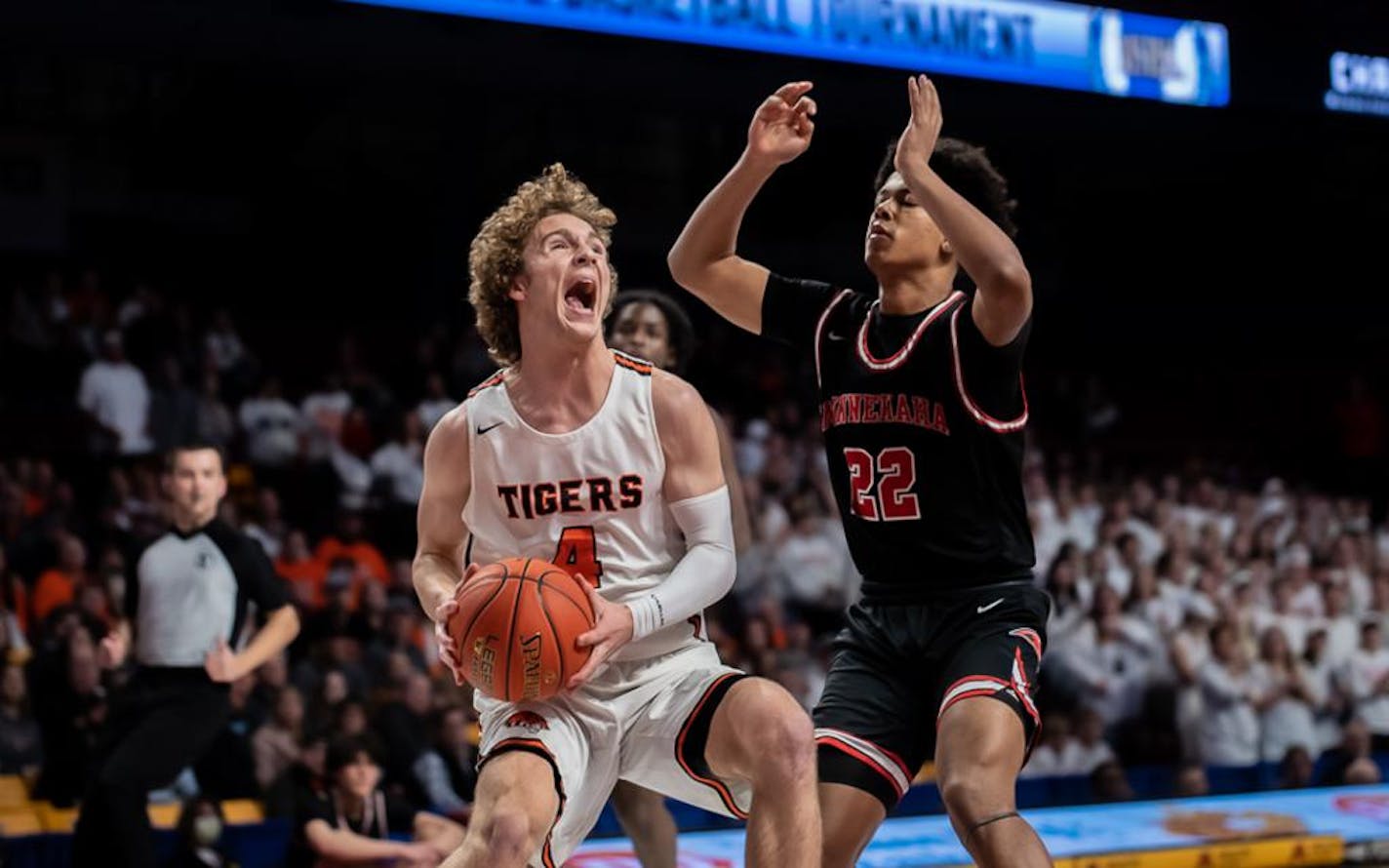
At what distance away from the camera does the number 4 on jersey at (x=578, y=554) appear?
3.93 meters

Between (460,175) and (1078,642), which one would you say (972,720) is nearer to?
(1078,642)

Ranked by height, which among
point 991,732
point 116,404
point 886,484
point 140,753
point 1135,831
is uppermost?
point 116,404

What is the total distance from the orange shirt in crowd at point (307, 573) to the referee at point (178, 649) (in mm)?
3212

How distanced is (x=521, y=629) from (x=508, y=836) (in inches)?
16.4

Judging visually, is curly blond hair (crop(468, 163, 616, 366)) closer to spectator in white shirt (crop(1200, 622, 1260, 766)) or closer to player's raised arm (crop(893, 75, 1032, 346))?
player's raised arm (crop(893, 75, 1032, 346))

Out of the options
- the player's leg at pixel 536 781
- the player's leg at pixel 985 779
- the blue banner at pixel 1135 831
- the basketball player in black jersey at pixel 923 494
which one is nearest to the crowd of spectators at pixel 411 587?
the blue banner at pixel 1135 831

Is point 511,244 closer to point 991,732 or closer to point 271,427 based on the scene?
point 991,732

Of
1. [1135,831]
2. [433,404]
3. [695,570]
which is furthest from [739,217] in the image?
[433,404]

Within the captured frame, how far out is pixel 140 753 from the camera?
6.18 metres

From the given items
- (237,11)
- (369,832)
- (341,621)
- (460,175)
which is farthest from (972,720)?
(460,175)

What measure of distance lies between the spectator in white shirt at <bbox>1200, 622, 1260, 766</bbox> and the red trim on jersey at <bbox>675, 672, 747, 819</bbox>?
7.21 metres

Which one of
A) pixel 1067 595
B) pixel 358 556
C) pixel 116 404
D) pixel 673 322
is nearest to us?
pixel 673 322

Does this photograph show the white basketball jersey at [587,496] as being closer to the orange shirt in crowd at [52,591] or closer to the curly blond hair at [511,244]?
the curly blond hair at [511,244]

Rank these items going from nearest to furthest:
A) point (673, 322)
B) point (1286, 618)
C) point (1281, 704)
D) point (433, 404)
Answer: point (673, 322)
point (1281, 704)
point (1286, 618)
point (433, 404)
